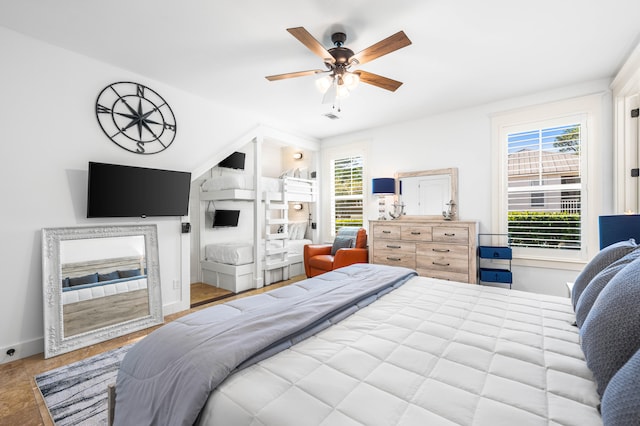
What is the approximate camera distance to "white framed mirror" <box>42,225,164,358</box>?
2.51m

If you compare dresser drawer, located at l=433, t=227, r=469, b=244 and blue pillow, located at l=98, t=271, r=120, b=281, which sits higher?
dresser drawer, located at l=433, t=227, r=469, b=244

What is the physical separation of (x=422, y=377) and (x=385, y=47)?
84.6 inches

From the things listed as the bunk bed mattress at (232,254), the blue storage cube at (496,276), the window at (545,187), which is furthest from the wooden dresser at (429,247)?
the bunk bed mattress at (232,254)

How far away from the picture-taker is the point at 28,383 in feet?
6.72

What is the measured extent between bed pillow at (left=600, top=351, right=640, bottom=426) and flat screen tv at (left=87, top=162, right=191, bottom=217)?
11.6 ft

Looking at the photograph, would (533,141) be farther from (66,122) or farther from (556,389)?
(66,122)

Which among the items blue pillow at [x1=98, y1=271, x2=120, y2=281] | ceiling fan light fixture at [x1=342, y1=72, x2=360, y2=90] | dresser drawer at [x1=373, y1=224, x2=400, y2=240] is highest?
ceiling fan light fixture at [x1=342, y1=72, x2=360, y2=90]

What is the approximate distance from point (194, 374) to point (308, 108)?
3.68 m

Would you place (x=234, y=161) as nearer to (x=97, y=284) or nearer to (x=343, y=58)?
(x=97, y=284)

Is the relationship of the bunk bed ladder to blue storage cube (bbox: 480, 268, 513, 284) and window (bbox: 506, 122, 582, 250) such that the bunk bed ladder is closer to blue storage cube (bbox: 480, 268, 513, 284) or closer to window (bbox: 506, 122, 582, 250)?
blue storage cube (bbox: 480, 268, 513, 284)

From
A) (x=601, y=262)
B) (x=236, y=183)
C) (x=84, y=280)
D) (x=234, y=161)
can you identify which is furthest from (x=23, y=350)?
(x=601, y=262)

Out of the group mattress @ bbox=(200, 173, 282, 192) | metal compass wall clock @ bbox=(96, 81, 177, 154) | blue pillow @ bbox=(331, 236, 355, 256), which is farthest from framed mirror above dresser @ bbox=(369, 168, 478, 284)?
metal compass wall clock @ bbox=(96, 81, 177, 154)

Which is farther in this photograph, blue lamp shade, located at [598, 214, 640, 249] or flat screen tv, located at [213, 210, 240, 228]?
flat screen tv, located at [213, 210, 240, 228]

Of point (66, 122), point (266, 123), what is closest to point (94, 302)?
point (66, 122)
